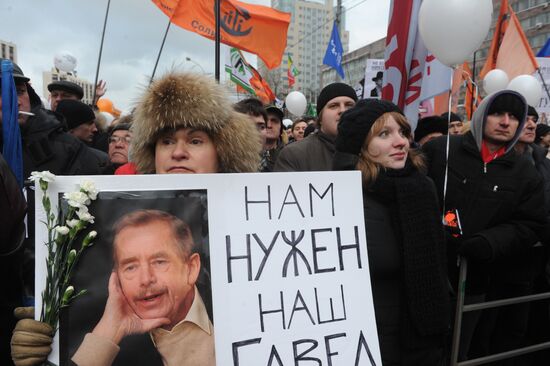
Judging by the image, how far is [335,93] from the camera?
3.33m

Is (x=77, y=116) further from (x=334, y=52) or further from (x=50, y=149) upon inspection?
(x=334, y=52)

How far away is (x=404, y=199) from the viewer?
1.92 meters

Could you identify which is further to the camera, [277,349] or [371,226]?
[371,226]

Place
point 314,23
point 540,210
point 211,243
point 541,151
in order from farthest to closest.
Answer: point 314,23
point 541,151
point 540,210
point 211,243

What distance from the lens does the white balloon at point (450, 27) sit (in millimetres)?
3211

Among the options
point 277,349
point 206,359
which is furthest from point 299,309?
point 206,359

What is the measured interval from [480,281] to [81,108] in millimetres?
3442

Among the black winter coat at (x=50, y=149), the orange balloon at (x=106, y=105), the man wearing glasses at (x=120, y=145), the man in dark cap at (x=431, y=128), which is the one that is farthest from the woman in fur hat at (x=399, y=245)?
the orange balloon at (x=106, y=105)

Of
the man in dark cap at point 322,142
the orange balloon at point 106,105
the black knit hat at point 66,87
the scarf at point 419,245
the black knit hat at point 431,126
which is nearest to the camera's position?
the scarf at point 419,245

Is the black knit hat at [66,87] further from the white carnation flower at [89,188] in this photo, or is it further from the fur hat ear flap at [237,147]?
the white carnation flower at [89,188]

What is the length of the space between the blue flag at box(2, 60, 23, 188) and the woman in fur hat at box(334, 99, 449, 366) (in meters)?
1.42

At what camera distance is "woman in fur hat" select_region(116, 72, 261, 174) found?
5.50ft

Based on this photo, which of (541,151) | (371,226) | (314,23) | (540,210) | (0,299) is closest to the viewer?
(0,299)

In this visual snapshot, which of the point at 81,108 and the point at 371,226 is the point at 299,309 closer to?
the point at 371,226
